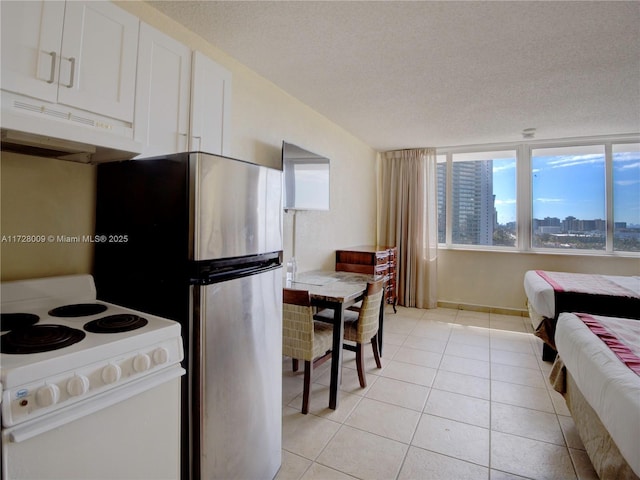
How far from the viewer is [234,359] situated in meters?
1.41

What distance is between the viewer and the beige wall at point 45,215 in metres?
1.32

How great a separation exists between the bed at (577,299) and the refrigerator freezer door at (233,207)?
2.65 m

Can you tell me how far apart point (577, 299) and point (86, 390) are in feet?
11.4

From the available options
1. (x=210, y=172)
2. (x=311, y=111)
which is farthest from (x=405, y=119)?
(x=210, y=172)

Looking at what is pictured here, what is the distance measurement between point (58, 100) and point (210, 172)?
0.59m

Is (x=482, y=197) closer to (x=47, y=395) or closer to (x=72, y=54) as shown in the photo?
(x=72, y=54)

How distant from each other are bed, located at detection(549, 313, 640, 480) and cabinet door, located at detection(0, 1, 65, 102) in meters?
2.34

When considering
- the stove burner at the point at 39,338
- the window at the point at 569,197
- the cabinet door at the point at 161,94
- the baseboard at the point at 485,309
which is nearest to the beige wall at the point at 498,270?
the baseboard at the point at 485,309

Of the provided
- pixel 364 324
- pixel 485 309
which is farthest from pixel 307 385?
pixel 485 309

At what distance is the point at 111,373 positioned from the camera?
976mm

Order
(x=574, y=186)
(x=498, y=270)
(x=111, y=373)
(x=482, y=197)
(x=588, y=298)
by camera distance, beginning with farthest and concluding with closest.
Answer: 1. (x=482, y=197)
2. (x=498, y=270)
3. (x=574, y=186)
4. (x=588, y=298)
5. (x=111, y=373)

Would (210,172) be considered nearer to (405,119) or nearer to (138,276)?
(138,276)

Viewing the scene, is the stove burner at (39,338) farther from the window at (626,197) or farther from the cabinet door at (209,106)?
the window at (626,197)

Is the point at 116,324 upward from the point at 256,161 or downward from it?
downward
